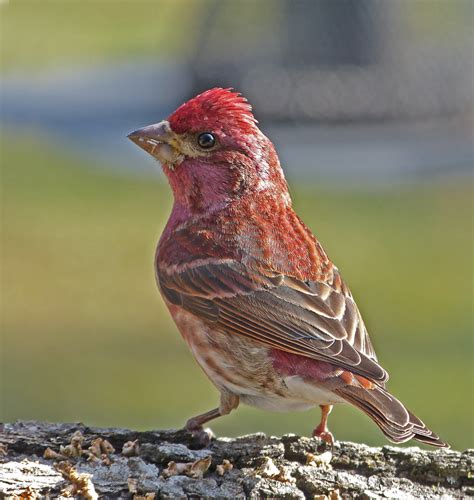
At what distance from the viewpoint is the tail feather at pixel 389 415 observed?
4180mm

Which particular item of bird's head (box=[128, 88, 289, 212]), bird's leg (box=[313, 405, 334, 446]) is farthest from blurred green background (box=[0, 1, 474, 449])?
bird's head (box=[128, 88, 289, 212])

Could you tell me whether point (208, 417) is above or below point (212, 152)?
below

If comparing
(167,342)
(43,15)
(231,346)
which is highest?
(43,15)

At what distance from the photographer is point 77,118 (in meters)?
21.2

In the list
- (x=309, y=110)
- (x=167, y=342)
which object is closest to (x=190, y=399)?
(x=167, y=342)

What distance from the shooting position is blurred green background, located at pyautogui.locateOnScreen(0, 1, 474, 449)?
31.6ft

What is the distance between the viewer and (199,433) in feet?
Result: 15.2

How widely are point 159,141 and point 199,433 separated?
4.53 feet

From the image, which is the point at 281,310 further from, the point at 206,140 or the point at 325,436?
the point at 206,140

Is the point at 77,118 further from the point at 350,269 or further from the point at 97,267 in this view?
the point at 350,269

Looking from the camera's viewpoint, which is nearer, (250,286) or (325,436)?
(325,436)

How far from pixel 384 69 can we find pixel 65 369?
9207mm

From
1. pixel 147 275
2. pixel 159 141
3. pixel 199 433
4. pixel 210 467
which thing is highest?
pixel 147 275

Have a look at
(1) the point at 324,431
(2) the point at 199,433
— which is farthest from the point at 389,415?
(2) the point at 199,433
